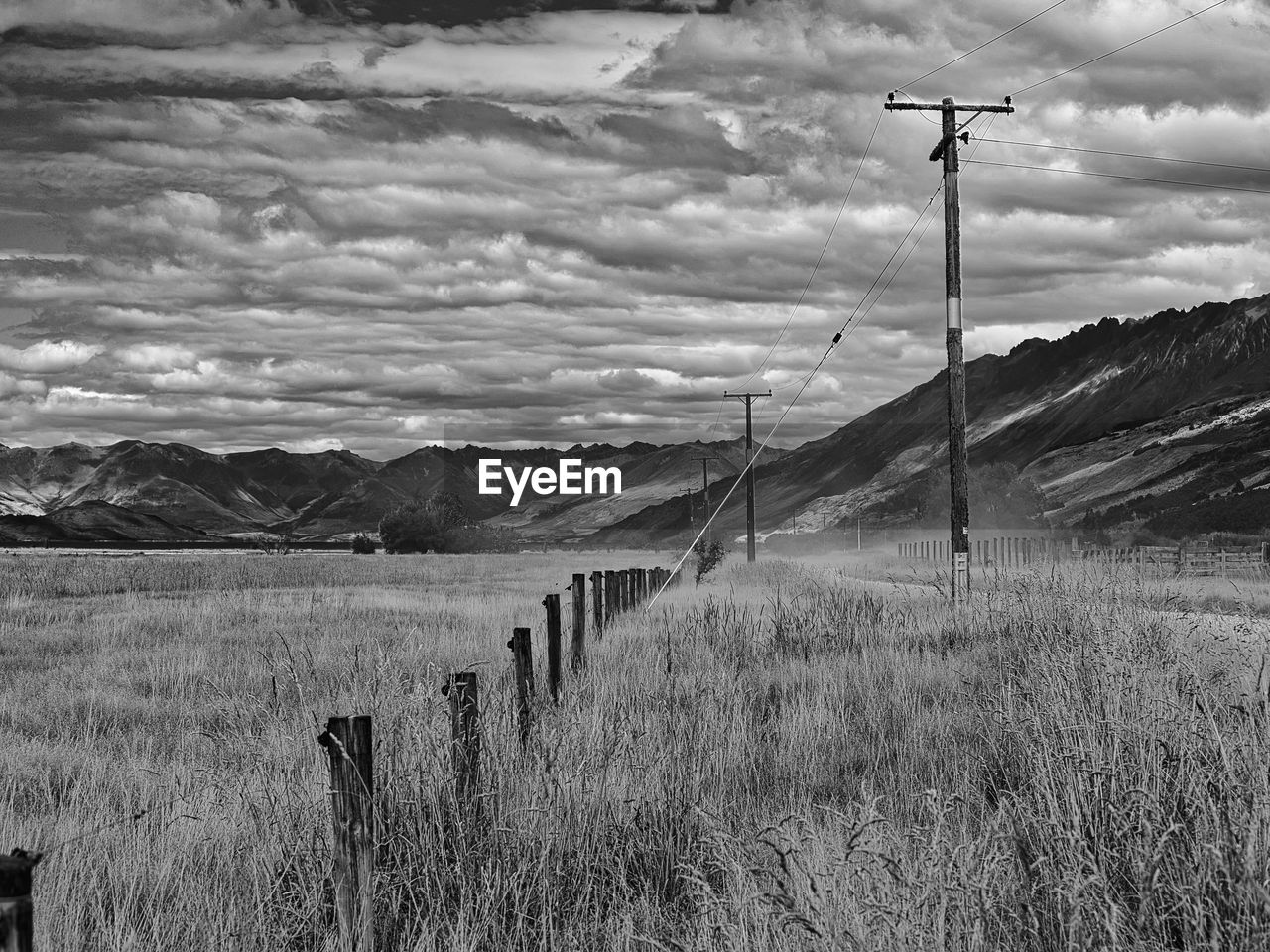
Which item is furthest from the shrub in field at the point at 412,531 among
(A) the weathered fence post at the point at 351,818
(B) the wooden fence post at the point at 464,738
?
(A) the weathered fence post at the point at 351,818

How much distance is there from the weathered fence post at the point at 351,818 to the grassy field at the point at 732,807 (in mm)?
217

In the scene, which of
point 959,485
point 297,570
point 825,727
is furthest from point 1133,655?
point 297,570

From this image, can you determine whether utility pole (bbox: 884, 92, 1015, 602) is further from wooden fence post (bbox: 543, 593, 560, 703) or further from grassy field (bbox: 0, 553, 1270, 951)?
wooden fence post (bbox: 543, 593, 560, 703)

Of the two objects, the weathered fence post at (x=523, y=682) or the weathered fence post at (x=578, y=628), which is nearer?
the weathered fence post at (x=523, y=682)

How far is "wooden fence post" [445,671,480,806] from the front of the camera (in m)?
5.32

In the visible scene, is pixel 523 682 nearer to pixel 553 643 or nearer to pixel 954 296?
pixel 553 643

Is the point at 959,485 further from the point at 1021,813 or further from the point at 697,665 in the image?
the point at 1021,813

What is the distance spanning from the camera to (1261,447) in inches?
6875

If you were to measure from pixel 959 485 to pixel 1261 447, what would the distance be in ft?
597

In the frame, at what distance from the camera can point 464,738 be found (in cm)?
549

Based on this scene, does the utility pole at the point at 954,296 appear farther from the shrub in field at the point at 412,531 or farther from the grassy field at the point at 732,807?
the shrub in field at the point at 412,531

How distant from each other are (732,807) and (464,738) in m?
1.59

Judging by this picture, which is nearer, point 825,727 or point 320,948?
point 320,948

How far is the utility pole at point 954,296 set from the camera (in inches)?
771
